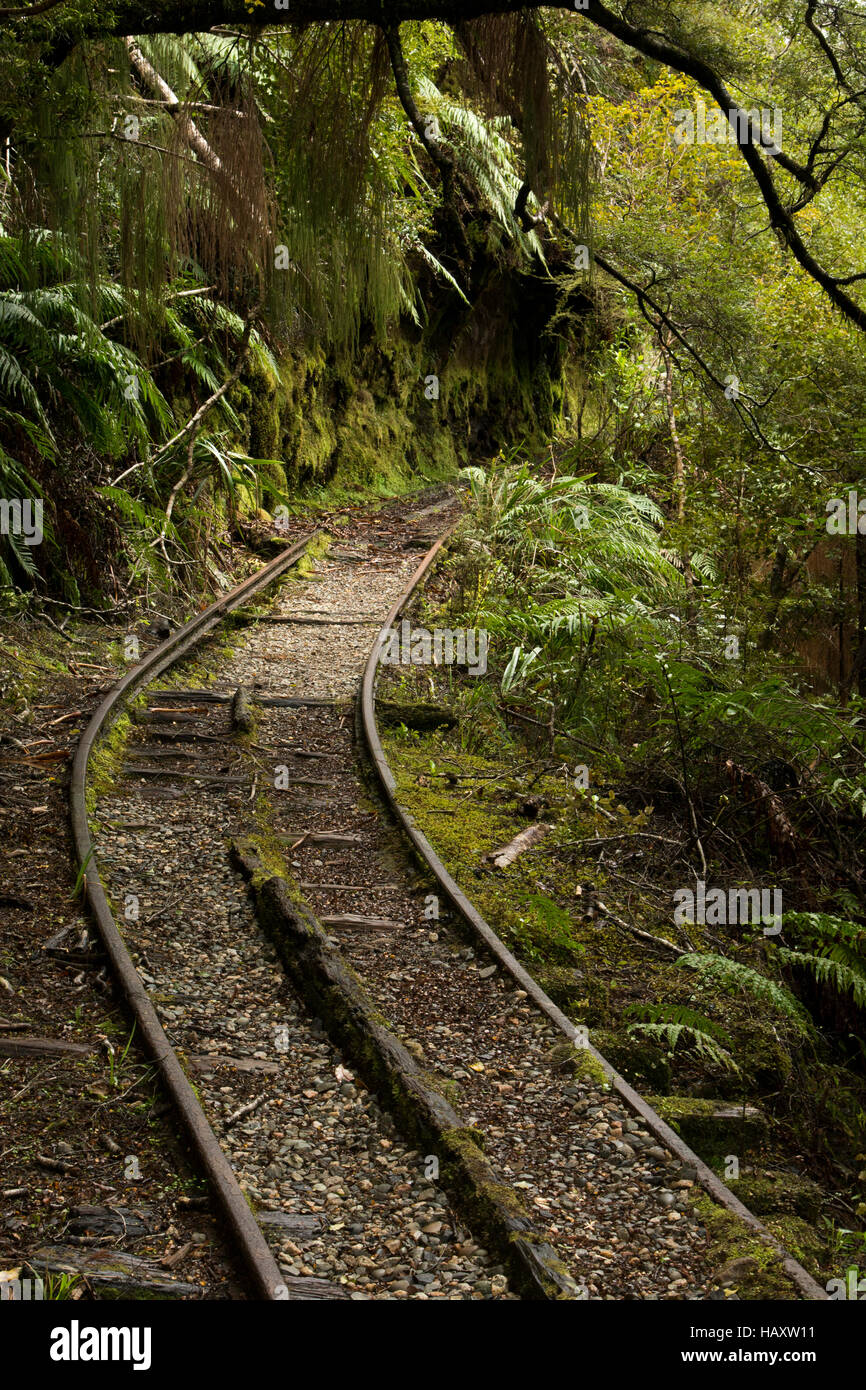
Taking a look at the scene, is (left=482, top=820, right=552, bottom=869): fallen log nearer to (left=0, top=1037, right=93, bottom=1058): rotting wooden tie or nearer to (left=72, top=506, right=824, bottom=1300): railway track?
(left=72, top=506, right=824, bottom=1300): railway track

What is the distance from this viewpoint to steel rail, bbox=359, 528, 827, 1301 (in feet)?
10.4

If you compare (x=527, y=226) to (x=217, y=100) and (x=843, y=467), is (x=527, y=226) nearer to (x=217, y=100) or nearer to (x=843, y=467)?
(x=217, y=100)

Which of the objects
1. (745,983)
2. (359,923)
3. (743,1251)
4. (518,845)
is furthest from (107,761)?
(743,1251)

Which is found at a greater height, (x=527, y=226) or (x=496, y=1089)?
(x=527, y=226)

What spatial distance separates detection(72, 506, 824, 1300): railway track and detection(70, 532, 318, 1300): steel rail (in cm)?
1

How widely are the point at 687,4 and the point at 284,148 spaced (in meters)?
2.16

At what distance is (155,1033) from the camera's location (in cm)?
404

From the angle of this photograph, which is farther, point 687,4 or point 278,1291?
point 687,4

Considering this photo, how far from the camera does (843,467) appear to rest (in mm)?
8195

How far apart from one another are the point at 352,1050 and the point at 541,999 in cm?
88

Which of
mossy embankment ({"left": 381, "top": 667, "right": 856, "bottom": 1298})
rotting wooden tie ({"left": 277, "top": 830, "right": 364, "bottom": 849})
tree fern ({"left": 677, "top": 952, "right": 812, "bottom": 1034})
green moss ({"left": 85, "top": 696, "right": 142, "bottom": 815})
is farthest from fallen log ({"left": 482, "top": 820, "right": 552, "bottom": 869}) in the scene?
green moss ({"left": 85, "top": 696, "right": 142, "bottom": 815})

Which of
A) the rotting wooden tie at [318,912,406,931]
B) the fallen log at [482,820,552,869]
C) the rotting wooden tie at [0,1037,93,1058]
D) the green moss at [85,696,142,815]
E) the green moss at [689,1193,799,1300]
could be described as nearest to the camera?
the green moss at [689,1193,799,1300]

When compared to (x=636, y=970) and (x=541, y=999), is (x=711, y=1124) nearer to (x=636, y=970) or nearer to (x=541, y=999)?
(x=541, y=999)

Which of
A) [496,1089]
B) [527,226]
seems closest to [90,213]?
[527,226]
